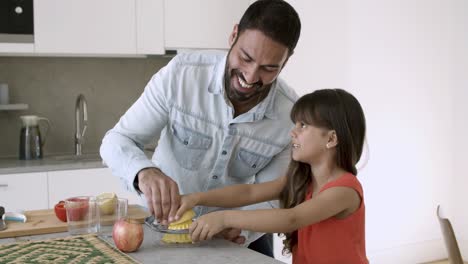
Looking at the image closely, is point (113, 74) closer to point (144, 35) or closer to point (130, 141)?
point (144, 35)

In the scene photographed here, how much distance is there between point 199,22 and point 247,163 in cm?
203

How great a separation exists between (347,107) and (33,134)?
2341 mm

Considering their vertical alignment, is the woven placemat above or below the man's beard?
below

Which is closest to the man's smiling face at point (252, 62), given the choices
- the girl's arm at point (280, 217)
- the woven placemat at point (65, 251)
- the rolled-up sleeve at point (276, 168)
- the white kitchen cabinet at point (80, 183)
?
the rolled-up sleeve at point (276, 168)

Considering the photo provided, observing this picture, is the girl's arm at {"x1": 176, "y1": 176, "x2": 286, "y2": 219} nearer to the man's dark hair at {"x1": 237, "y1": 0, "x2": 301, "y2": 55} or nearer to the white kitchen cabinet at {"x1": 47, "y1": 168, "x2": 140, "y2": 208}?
the man's dark hair at {"x1": 237, "y1": 0, "x2": 301, "y2": 55}

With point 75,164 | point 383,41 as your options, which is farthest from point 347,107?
point 383,41

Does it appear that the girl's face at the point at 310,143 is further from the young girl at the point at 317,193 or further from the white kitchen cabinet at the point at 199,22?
the white kitchen cabinet at the point at 199,22

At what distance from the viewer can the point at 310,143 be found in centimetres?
198

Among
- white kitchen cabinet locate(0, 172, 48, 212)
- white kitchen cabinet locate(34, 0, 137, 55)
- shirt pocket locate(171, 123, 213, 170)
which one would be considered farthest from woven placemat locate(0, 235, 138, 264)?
white kitchen cabinet locate(34, 0, 137, 55)

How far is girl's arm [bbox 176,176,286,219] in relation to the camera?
1.85 metres

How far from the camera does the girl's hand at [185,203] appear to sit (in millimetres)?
1738

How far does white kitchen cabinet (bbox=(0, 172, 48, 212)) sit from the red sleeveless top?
190 centimetres

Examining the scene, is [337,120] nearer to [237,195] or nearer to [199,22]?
[237,195]

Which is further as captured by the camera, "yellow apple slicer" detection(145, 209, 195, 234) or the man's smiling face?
the man's smiling face
